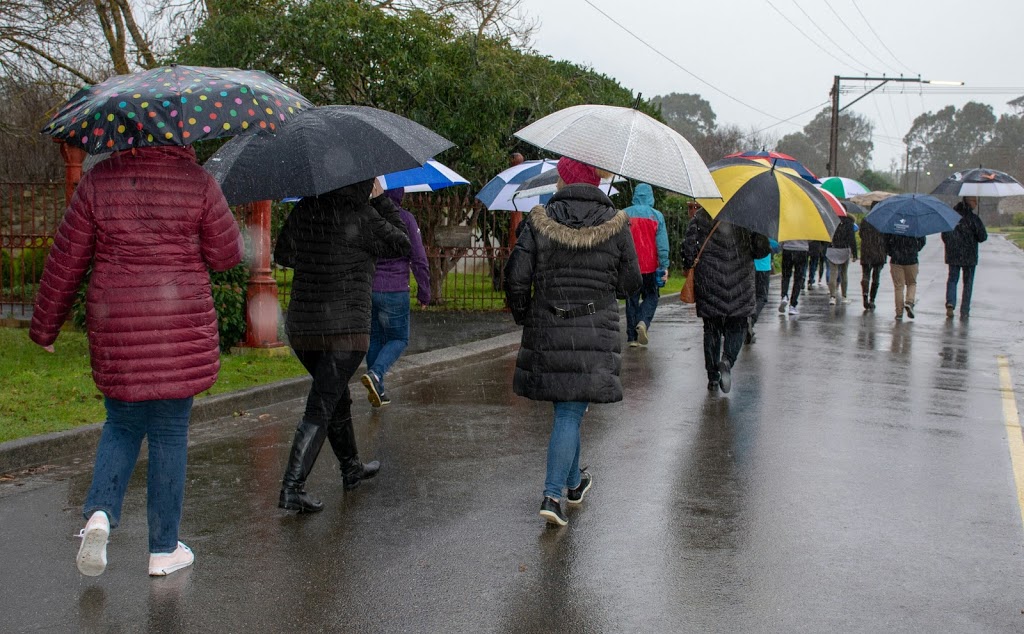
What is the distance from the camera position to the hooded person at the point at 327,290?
5.16m

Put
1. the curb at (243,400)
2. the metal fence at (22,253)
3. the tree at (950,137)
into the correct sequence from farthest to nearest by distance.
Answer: the tree at (950,137), the metal fence at (22,253), the curb at (243,400)

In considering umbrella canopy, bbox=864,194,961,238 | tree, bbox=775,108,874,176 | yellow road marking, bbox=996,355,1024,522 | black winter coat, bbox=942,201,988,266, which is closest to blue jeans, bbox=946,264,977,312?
black winter coat, bbox=942,201,988,266

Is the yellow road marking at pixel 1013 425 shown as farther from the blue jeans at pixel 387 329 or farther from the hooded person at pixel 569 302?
the blue jeans at pixel 387 329

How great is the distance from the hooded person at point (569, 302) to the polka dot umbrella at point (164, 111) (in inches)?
55.6

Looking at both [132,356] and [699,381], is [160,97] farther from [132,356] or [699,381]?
[699,381]

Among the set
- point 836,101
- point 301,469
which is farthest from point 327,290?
point 836,101

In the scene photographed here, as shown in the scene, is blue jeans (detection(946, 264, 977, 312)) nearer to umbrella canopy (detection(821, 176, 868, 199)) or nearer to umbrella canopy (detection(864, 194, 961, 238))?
umbrella canopy (detection(864, 194, 961, 238))

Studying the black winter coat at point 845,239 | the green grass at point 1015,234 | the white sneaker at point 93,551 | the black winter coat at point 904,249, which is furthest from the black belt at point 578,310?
the green grass at point 1015,234

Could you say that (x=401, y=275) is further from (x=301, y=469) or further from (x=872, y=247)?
(x=872, y=247)

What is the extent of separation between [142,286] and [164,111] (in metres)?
0.68

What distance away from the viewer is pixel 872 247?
16547mm

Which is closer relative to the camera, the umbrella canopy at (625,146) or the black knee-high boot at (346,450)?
the umbrella canopy at (625,146)

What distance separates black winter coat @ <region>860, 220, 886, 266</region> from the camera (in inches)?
643

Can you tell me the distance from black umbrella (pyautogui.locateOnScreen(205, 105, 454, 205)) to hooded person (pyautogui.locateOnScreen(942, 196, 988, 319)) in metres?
12.3
